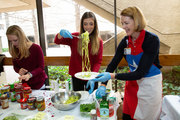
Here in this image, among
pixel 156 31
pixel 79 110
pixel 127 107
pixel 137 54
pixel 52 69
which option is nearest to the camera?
pixel 79 110

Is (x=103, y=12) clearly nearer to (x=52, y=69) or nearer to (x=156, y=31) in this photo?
(x=156, y=31)

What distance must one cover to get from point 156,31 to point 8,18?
3383 millimetres

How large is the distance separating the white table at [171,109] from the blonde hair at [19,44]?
1.94m

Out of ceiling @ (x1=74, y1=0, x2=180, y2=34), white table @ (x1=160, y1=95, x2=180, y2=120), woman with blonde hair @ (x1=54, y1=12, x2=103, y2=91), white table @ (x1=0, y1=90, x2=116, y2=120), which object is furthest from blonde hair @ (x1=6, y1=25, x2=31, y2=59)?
white table @ (x1=160, y1=95, x2=180, y2=120)

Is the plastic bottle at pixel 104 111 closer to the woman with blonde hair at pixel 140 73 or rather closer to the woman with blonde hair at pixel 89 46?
the woman with blonde hair at pixel 140 73

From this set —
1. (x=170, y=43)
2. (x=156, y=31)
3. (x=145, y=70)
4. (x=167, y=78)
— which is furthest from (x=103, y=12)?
(x=167, y=78)

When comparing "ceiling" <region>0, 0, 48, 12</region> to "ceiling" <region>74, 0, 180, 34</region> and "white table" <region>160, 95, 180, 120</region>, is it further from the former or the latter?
"white table" <region>160, 95, 180, 120</region>

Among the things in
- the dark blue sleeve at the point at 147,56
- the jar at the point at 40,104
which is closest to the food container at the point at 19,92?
the jar at the point at 40,104

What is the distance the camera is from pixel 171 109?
151cm

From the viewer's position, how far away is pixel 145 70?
129 cm

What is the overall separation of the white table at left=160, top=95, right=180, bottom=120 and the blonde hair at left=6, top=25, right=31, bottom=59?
1.94m

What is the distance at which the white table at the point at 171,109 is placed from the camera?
145cm

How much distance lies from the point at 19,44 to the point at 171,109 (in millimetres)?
2105

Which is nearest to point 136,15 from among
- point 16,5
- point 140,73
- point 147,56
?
point 147,56
